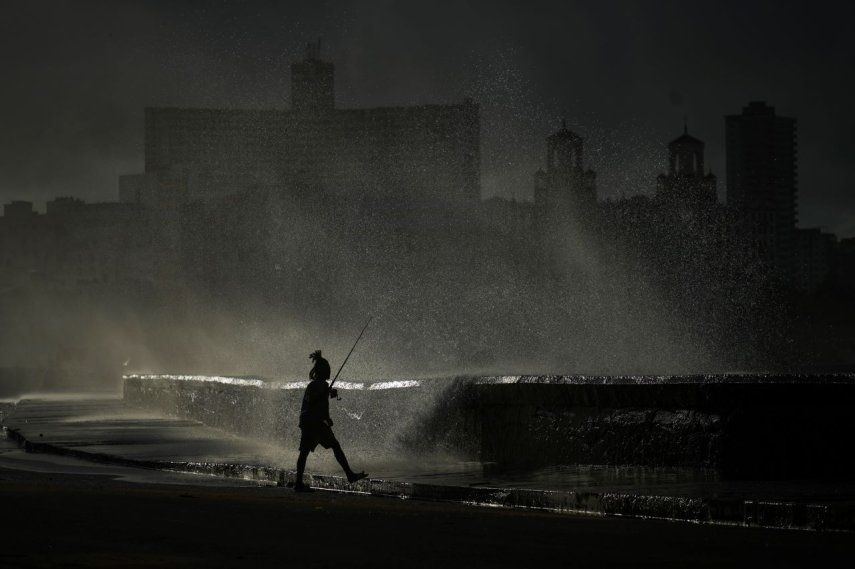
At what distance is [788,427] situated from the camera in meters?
A: 12.6

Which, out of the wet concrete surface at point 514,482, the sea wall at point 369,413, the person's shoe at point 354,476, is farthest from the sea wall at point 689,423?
the person's shoe at point 354,476

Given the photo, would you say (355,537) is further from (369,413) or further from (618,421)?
(369,413)

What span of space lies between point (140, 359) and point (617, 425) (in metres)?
87.5

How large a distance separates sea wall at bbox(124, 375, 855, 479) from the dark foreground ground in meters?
2.13

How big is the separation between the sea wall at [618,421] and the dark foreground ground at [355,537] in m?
2.13

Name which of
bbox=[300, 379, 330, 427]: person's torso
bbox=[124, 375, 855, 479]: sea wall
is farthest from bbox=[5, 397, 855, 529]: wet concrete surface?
bbox=[300, 379, 330, 427]: person's torso

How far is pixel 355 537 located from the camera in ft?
33.2

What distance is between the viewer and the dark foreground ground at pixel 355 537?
8.77 m

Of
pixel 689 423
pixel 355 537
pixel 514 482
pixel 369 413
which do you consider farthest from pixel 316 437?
pixel 355 537

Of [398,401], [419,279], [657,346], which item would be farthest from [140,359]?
[398,401]

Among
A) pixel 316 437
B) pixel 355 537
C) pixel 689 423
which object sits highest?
pixel 689 423

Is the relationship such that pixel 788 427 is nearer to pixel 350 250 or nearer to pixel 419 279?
pixel 419 279

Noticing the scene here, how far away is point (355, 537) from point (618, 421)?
4533mm

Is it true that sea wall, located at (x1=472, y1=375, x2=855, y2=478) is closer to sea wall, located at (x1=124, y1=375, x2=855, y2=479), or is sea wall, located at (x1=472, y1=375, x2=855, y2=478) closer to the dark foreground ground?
sea wall, located at (x1=124, y1=375, x2=855, y2=479)
